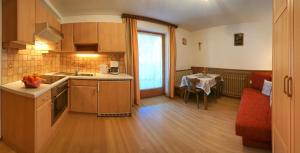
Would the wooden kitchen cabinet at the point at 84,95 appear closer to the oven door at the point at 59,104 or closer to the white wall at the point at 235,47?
the oven door at the point at 59,104

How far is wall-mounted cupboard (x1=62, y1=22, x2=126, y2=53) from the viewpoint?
141 inches

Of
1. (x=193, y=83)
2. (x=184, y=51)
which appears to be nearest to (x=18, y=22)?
(x=193, y=83)

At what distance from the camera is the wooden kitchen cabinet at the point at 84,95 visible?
3268mm

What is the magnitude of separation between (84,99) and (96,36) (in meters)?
1.28

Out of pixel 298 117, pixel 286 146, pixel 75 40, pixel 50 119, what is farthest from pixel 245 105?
pixel 75 40

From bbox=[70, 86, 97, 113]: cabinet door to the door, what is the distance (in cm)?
171

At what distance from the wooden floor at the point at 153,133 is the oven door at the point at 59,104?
219 mm

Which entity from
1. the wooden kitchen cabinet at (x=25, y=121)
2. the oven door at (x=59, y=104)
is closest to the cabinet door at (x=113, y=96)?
the oven door at (x=59, y=104)

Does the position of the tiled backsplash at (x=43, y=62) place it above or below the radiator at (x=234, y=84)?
above

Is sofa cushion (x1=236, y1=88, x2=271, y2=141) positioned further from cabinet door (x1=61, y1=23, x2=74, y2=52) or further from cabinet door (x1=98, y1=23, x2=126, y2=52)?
cabinet door (x1=61, y1=23, x2=74, y2=52)

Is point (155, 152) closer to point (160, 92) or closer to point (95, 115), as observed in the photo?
point (95, 115)

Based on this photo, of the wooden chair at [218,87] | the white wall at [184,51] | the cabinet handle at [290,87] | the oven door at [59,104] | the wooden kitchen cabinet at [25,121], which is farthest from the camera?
the white wall at [184,51]

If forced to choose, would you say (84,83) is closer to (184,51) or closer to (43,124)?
(43,124)

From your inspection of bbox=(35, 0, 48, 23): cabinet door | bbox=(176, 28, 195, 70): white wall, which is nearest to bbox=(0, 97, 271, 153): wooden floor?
bbox=(35, 0, 48, 23): cabinet door
